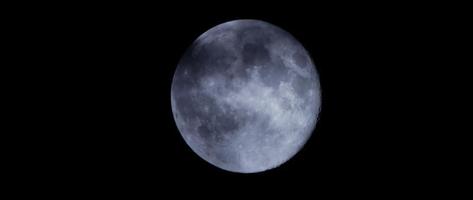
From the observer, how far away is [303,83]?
10.4 ft

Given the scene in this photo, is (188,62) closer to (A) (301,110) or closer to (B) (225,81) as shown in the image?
(B) (225,81)

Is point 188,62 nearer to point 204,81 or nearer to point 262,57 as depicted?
point 204,81

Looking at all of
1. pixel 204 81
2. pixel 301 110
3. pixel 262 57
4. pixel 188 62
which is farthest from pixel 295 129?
pixel 188 62

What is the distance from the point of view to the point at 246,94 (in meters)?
2.96

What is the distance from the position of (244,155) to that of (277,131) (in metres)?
0.43

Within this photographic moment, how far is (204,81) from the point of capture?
3098mm

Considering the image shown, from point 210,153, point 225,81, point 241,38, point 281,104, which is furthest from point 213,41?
point 210,153

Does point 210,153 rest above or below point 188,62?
below

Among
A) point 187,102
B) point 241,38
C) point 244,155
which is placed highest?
point 241,38

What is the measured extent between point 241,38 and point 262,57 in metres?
0.31

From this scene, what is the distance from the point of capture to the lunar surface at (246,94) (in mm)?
2994

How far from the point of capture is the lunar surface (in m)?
2.99

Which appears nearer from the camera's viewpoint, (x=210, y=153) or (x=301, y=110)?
(x=301, y=110)

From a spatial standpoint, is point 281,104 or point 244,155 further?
point 244,155
